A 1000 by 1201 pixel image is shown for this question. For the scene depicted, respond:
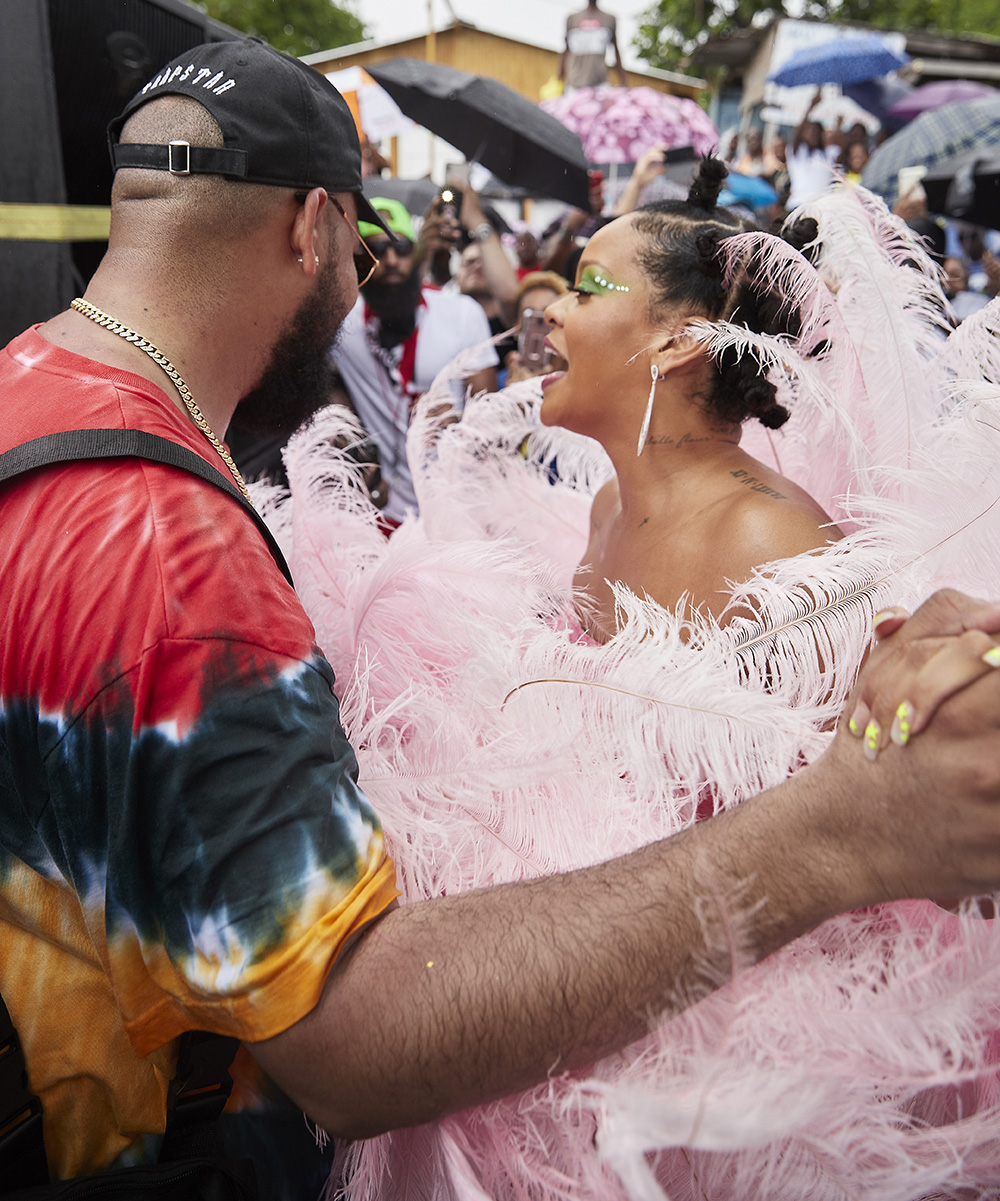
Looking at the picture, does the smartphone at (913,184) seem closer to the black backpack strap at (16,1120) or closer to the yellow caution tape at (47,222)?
the yellow caution tape at (47,222)

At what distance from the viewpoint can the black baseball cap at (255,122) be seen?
147 cm

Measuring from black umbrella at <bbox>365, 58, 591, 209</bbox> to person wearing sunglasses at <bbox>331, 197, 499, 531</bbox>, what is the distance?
3.64 ft

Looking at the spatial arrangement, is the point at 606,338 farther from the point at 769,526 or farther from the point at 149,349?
the point at 149,349

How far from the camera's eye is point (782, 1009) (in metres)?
1.03

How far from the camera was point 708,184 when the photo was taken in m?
2.12

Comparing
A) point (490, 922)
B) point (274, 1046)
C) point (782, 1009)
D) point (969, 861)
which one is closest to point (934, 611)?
point (969, 861)

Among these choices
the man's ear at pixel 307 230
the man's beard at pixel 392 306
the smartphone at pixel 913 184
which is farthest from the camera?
the smartphone at pixel 913 184

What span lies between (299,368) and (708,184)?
1.20 m

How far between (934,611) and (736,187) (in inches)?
313

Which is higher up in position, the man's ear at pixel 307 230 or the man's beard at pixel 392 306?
the man's ear at pixel 307 230

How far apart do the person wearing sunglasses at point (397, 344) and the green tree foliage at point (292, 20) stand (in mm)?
22030

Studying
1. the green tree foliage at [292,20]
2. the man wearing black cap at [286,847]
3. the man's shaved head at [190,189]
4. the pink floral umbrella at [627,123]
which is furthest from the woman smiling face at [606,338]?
the green tree foliage at [292,20]

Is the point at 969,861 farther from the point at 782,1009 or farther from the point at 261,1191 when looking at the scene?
the point at 261,1191

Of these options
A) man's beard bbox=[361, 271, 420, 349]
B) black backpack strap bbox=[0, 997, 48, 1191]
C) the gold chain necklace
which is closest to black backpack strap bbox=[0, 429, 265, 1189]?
black backpack strap bbox=[0, 997, 48, 1191]
